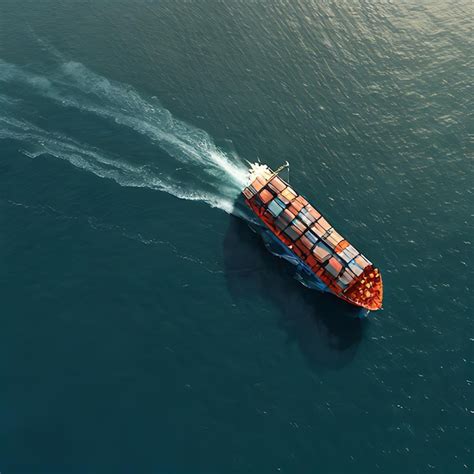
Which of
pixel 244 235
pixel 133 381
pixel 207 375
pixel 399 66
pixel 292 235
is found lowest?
pixel 133 381

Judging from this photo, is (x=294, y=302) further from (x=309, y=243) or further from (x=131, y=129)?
(x=131, y=129)

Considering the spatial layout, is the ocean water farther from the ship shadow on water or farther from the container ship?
the container ship

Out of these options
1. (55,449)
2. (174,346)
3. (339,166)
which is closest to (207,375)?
(174,346)

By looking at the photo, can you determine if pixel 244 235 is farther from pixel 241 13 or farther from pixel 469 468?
pixel 241 13

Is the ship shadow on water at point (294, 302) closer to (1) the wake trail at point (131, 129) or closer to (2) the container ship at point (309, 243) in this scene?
(2) the container ship at point (309, 243)

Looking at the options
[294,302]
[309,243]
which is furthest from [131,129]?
[294,302]

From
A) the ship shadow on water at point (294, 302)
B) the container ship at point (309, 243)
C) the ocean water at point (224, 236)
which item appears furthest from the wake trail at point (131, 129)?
the ship shadow on water at point (294, 302)

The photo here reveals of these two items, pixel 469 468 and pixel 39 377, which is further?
pixel 39 377
